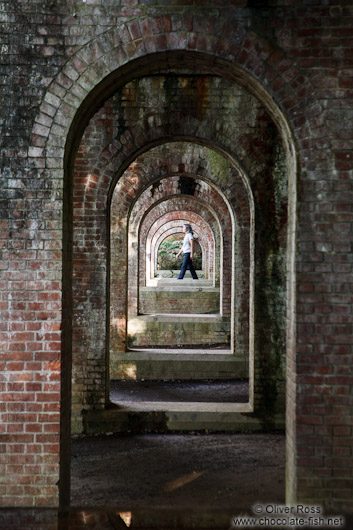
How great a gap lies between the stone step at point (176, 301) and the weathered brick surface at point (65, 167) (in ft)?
42.8

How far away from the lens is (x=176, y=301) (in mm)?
17641

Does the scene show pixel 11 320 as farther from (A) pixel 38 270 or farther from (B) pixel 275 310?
(B) pixel 275 310

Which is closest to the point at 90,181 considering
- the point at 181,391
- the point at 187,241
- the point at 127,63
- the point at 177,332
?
the point at 127,63

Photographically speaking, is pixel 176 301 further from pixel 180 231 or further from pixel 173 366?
pixel 180 231

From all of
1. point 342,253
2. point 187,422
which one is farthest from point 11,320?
point 187,422

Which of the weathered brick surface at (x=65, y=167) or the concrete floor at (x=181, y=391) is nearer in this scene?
the weathered brick surface at (x=65, y=167)

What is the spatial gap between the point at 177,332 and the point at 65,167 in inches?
410

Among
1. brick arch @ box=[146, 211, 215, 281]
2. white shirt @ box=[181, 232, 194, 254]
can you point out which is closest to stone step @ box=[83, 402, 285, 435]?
white shirt @ box=[181, 232, 194, 254]

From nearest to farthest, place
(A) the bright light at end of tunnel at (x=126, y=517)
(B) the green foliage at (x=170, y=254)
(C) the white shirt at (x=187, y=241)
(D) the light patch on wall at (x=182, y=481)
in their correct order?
(A) the bright light at end of tunnel at (x=126, y=517), (D) the light patch on wall at (x=182, y=481), (C) the white shirt at (x=187, y=241), (B) the green foliage at (x=170, y=254)

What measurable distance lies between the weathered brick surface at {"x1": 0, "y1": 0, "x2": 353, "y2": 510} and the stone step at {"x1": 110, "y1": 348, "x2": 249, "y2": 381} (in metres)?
7.30

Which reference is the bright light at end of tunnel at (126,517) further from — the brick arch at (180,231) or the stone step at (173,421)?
the brick arch at (180,231)

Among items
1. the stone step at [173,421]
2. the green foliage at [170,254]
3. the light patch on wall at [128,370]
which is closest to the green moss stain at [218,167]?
the light patch on wall at [128,370]

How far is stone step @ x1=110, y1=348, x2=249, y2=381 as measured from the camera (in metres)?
11.9

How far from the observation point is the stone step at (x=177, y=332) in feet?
47.9
